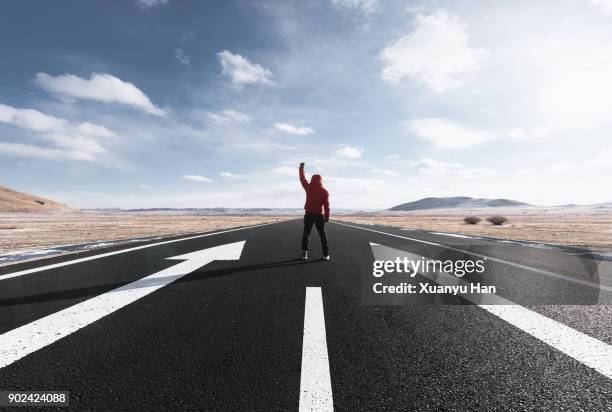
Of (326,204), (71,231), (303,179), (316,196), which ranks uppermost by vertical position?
(303,179)

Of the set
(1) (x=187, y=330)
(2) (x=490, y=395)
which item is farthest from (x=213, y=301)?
(2) (x=490, y=395)

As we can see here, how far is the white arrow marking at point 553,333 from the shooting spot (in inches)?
81.9

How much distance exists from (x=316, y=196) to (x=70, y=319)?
16.9 ft

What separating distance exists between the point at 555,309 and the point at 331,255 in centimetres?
456

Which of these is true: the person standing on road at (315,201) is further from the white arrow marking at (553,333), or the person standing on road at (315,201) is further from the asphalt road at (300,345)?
A: the white arrow marking at (553,333)

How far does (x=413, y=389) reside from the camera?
1726 millimetres

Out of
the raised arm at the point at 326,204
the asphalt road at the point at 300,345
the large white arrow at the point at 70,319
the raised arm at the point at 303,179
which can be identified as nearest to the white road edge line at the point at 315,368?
the asphalt road at the point at 300,345

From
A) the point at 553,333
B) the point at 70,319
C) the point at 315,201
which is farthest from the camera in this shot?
the point at 315,201

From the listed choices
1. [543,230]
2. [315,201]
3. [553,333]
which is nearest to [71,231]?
[315,201]

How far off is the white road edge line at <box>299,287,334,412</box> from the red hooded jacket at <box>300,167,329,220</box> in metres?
4.13

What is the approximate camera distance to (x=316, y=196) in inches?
281

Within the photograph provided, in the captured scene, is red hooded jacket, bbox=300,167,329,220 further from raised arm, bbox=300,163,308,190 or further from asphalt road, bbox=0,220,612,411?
asphalt road, bbox=0,220,612,411

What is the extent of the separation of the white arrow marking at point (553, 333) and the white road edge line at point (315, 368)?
1781 mm

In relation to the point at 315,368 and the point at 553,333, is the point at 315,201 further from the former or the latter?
the point at 315,368
